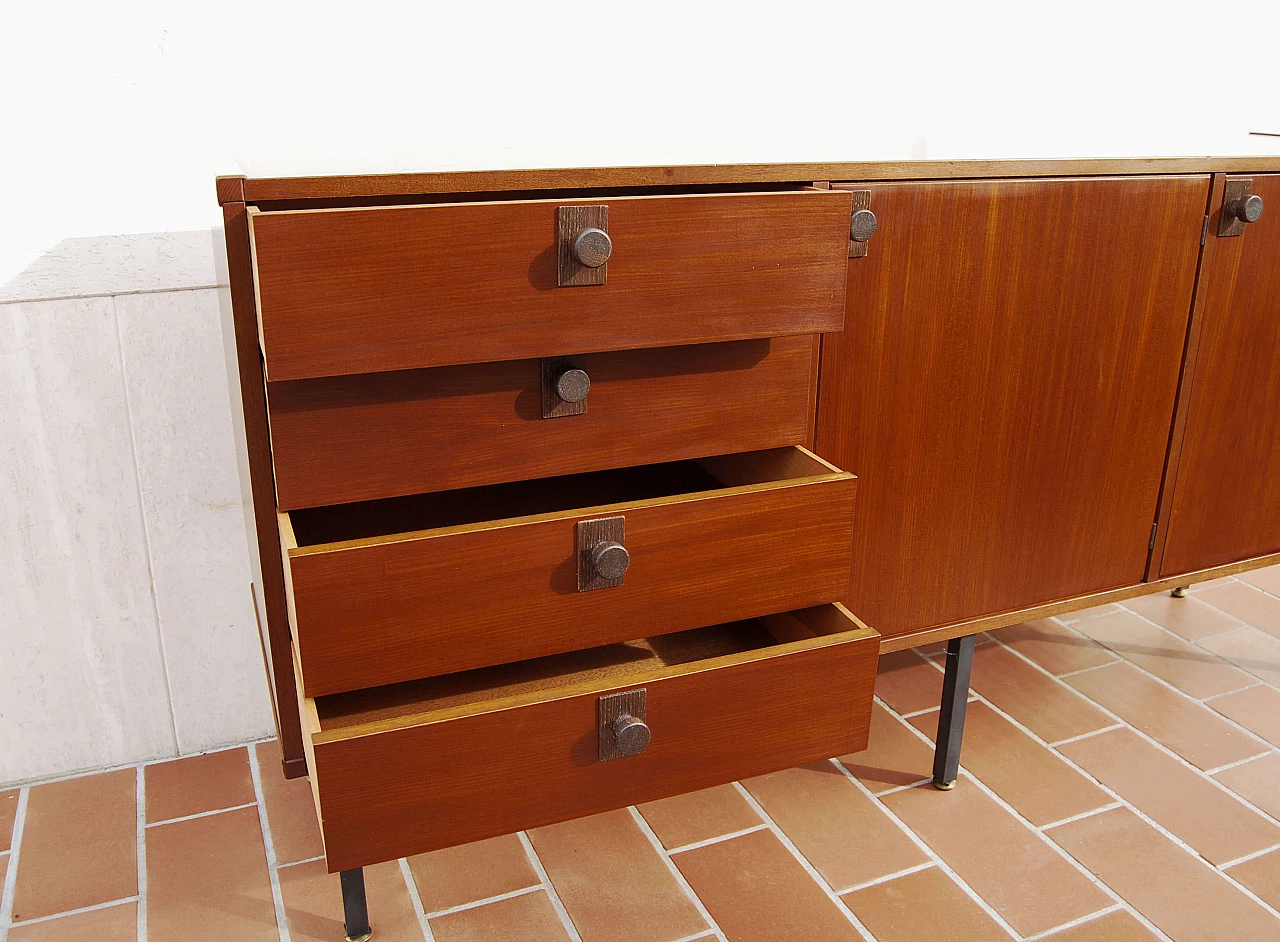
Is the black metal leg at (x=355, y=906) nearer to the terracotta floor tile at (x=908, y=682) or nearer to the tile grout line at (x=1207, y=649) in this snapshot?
the terracotta floor tile at (x=908, y=682)

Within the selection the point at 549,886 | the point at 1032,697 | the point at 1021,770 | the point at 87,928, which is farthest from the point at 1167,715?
the point at 87,928

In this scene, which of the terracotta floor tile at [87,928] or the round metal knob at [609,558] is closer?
the round metal knob at [609,558]

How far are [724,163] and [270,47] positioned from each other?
79cm

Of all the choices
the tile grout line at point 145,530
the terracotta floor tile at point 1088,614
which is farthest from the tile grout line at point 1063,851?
the tile grout line at point 145,530

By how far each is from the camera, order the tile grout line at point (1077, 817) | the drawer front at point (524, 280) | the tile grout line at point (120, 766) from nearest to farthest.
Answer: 1. the drawer front at point (524, 280)
2. the tile grout line at point (1077, 817)
3. the tile grout line at point (120, 766)

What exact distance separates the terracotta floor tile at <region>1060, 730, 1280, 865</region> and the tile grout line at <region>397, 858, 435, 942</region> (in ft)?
3.50

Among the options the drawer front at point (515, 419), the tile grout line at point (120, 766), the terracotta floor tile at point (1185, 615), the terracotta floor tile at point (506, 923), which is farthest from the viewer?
the terracotta floor tile at point (1185, 615)

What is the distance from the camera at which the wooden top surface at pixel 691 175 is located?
1.06m

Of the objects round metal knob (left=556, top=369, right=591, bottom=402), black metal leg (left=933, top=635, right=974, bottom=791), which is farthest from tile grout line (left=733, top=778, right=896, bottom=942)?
round metal knob (left=556, top=369, right=591, bottom=402)

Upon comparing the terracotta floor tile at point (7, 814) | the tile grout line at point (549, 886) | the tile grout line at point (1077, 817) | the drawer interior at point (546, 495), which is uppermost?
the drawer interior at point (546, 495)

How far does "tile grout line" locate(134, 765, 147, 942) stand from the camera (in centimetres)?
145

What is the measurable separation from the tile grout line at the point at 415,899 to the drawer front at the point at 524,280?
2.61 feet

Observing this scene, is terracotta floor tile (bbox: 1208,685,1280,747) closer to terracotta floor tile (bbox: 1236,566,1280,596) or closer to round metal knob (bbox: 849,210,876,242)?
terracotta floor tile (bbox: 1236,566,1280,596)

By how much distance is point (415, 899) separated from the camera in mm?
1487
